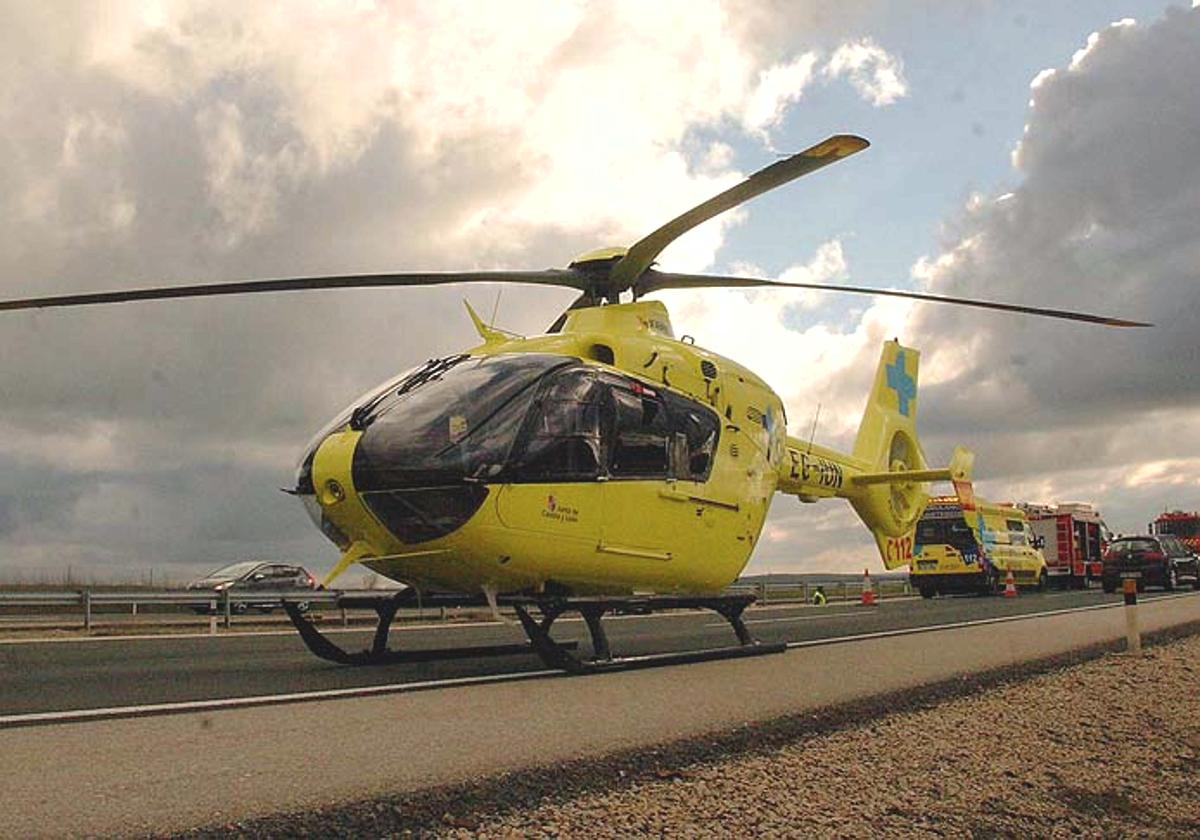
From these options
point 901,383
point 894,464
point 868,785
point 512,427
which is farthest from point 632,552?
point 901,383

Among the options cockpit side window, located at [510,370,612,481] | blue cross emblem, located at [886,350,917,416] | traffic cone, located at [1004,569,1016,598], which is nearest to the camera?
cockpit side window, located at [510,370,612,481]

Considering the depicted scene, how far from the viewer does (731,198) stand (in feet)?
31.1

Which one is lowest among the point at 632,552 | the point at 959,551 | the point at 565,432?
the point at 959,551

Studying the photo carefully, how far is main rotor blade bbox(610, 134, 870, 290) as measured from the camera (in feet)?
26.5

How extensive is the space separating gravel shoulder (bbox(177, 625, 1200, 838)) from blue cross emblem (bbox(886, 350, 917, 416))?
10.1 metres

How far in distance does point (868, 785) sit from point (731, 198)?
540 cm

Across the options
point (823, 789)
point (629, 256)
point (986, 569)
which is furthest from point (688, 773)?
point (986, 569)

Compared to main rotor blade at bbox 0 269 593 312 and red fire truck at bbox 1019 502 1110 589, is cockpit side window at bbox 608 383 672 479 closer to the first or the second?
main rotor blade at bbox 0 269 593 312

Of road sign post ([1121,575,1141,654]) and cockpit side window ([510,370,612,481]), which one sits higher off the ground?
cockpit side window ([510,370,612,481])

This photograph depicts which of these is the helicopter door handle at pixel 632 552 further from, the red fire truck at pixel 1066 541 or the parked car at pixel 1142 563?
the red fire truck at pixel 1066 541

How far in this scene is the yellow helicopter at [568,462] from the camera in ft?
29.3

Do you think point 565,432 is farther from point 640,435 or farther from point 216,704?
point 216,704

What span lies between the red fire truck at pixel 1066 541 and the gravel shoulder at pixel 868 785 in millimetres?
34894

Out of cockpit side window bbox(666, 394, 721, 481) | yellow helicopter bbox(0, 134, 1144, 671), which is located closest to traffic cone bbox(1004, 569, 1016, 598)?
yellow helicopter bbox(0, 134, 1144, 671)
